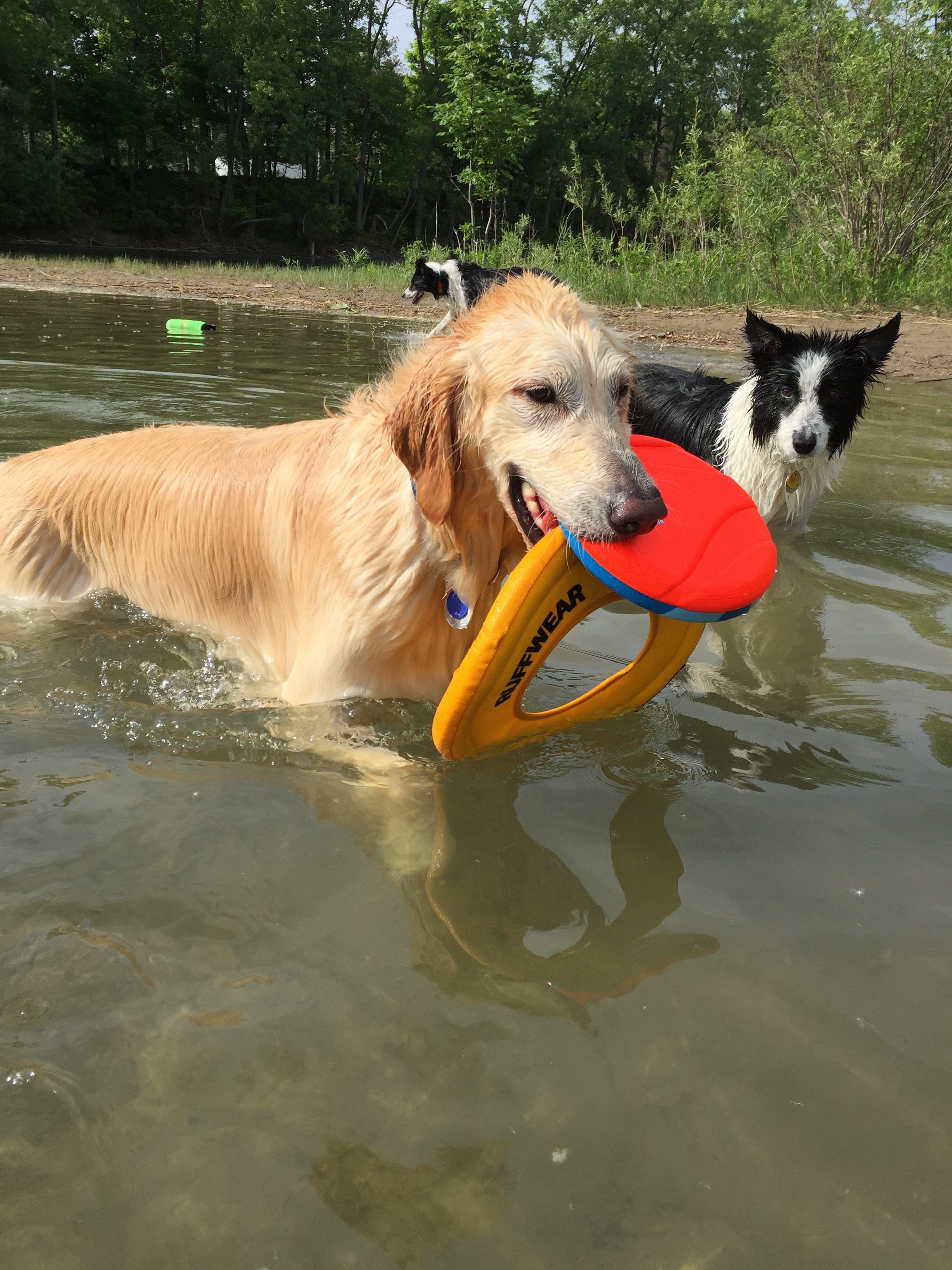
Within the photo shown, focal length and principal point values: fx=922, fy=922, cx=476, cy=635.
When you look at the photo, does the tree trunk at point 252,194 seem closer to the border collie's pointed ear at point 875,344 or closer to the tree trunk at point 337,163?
the tree trunk at point 337,163

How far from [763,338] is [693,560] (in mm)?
4285

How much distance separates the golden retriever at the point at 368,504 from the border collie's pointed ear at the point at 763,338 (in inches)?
142

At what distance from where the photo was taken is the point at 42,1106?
182cm

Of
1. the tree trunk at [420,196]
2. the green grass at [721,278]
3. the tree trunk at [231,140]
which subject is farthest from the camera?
the tree trunk at [420,196]

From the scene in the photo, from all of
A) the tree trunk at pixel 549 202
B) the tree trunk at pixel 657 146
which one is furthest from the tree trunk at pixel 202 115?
the tree trunk at pixel 657 146

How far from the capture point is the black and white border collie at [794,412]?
6207 millimetres

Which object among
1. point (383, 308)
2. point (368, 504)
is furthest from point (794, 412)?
point (383, 308)

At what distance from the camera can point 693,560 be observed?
281 cm

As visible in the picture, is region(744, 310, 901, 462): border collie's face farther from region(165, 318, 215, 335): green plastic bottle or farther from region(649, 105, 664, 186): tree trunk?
region(649, 105, 664, 186): tree trunk

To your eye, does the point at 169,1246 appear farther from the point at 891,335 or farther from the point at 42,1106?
the point at 891,335

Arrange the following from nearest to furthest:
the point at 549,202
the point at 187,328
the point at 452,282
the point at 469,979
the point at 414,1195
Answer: the point at 414,1195, the point at 469,979, the point at 187,328, the point at 452,282, the point at 549,202

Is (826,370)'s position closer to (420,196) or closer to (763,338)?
(763,338)

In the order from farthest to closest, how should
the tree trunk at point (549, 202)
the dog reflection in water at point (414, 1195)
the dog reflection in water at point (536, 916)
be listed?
the tree trunk at point (549, 202) → the dog reflection in water at point (536, 916) → the dog reflection in water at point (414, 1195)

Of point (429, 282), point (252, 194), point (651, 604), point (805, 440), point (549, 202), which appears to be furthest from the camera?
point (549, 202)
